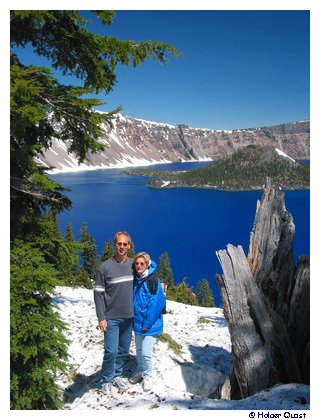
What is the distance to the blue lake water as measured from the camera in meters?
85.6

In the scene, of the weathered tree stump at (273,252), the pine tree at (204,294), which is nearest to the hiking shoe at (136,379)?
the weathered tree stump at (273,252)

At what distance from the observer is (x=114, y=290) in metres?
6.51

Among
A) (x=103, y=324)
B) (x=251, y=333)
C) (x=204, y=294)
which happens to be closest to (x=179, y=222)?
(x=204, y=294)

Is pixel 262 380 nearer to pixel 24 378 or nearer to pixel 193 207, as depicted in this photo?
pixel 24 378

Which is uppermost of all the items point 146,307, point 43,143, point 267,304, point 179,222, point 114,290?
point 43,143

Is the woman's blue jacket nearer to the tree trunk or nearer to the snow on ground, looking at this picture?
the snow on ground

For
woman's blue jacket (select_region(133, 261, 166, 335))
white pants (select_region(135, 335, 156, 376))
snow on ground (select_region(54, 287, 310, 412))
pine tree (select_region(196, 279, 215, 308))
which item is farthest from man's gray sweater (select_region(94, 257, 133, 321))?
pine tree (select_region(196, 279, 215, 308))

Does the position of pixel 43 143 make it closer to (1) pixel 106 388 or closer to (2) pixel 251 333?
(1) pixel 106 388

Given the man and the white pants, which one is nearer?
the man

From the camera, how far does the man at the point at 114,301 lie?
6418 millimetres

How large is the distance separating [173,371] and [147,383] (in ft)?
5.65

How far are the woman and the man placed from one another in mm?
151
